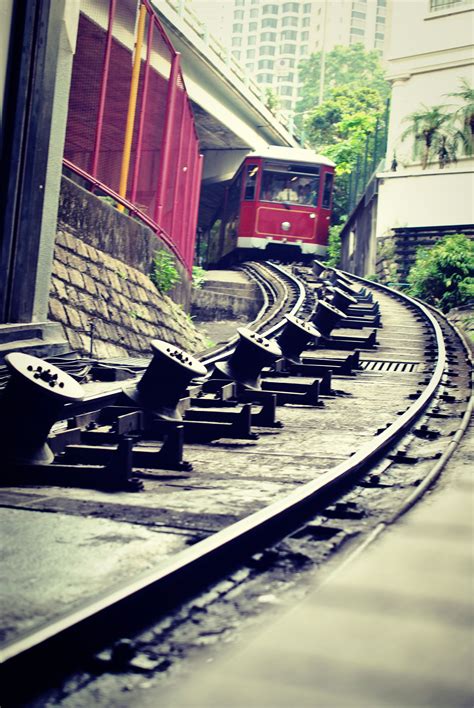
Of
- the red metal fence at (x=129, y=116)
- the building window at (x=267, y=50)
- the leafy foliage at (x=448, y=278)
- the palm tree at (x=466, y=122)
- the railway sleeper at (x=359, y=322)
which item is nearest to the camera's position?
the red metal fence at (x=129, y=116)

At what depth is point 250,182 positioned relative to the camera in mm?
26703

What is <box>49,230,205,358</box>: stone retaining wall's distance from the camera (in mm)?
10195

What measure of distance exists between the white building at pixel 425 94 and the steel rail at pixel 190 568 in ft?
80.0

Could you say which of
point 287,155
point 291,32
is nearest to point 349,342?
point 287,155

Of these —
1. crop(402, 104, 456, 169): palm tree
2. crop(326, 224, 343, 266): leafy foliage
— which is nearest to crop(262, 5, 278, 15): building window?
crop(326, 224, 343, 266): leafy foliage

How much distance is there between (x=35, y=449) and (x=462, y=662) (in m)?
3.38

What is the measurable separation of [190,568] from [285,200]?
80.1 feet

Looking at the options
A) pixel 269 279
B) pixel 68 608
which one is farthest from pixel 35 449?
pixel 269 279

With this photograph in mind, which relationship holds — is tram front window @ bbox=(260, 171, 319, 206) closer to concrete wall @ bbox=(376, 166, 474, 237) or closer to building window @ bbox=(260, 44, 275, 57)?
concrete wall @ bbox=(376, 166, 474, 237)

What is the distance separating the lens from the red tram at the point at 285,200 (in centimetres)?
2652

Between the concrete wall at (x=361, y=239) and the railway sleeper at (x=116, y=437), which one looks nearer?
the railway sleeper at (x=116, y=437)

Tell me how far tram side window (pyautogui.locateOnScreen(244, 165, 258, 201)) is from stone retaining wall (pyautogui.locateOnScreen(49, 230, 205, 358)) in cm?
1342

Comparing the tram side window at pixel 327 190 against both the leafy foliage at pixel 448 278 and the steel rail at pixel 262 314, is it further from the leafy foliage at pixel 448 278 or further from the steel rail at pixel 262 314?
the leafy foliage at pixel 448 278

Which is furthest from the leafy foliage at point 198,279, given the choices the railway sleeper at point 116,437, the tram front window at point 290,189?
the railway sleeper at point 116,437
